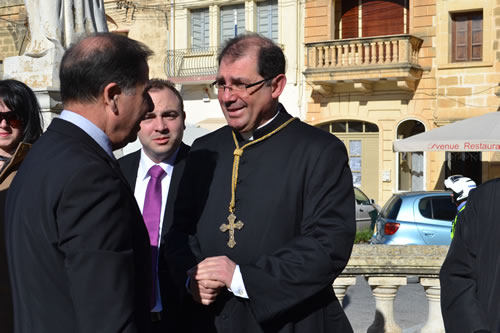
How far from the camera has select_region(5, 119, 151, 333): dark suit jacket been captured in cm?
196

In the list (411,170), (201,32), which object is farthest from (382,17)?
(201,32)

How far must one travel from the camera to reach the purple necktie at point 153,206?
3.47 meters

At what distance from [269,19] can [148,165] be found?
19809 mm

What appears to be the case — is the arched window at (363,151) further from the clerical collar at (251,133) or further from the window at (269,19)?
the clerical collar at (251,133)

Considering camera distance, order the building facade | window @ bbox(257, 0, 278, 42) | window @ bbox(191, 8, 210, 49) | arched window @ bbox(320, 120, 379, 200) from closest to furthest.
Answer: arched window @ bbox(320, 120, 379, 200) < the building facade < window @ bbox(257, 0, 278, 42) < window @ bbox(191, 8, 210, 49)

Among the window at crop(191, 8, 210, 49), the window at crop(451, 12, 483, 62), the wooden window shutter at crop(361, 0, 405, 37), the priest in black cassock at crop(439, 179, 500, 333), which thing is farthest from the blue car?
the window at crop(191, 8, 210, 49)

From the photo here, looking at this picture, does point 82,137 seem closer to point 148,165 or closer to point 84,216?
point 84,216

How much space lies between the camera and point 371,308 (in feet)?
16.8

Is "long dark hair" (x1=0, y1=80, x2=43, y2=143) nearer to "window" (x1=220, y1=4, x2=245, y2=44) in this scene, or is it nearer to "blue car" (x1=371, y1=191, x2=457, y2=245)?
"blue car" (x1=371, y1=191, x2=457, y2=245)

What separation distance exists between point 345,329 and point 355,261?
→ 1.18 metres

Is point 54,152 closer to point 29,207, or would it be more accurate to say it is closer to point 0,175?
point 29,207

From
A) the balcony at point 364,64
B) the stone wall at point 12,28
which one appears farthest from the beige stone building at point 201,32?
the stone wall at point 12,28

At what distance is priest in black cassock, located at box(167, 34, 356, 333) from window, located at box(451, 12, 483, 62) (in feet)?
59.4

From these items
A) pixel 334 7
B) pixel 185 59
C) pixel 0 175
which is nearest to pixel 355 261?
pixel 0 175
